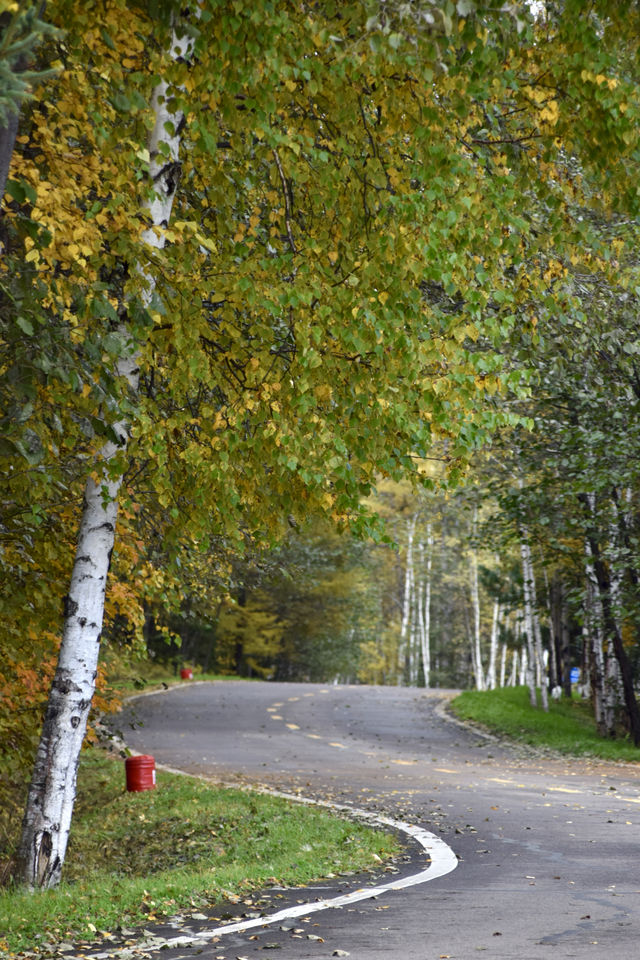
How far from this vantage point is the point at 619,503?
62.4 feet

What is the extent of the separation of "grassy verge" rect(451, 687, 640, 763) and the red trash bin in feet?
34.5

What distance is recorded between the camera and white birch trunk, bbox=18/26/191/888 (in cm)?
830

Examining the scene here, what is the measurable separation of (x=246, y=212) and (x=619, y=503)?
37.4ft

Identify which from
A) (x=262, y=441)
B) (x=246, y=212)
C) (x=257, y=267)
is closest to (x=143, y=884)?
(x=262, y=441)

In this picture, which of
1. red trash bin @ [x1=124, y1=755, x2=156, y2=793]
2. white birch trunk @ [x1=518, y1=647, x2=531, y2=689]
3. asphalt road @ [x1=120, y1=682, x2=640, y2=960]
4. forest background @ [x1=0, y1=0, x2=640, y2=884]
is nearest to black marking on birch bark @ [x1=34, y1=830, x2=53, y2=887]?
forest background @ [x1=0, y1=0, x2=640, y2=884]

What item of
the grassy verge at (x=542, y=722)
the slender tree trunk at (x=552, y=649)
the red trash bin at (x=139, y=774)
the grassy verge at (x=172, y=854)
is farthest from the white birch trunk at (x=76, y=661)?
the slender tree trunk at (x=552, y=649)

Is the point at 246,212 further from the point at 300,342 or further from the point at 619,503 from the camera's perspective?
the point at 619,503

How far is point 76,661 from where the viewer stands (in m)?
8.55

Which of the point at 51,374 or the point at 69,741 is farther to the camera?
the point at 69,741

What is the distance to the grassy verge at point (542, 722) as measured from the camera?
23.0m

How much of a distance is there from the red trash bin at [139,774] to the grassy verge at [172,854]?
12 centimetres

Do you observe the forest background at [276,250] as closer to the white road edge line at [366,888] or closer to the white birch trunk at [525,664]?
the white road edge line at [366,888]

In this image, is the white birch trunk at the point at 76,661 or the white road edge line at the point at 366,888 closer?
the white road edge line at the point at 366,888

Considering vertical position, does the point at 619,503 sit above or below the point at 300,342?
above
